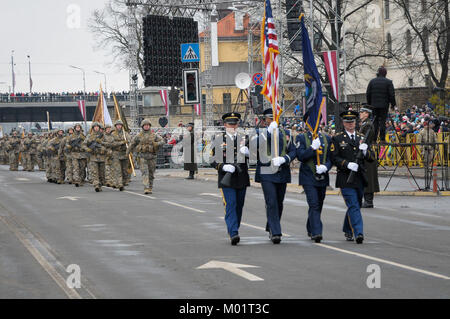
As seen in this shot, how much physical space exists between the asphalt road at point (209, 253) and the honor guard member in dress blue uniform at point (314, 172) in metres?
0.39

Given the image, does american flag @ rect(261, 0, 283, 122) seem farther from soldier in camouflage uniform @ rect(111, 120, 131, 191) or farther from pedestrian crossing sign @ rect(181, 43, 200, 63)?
pedestrian crossing sign @ rect(181, 43, 200, 63)

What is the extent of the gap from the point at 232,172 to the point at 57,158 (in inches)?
819

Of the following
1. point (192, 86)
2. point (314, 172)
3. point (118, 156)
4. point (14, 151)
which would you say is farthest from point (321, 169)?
point (14, 151)

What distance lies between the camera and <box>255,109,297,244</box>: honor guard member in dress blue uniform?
43.8 feet

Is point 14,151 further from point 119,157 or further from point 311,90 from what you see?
point 311,90

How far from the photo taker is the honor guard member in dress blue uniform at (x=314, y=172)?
13.4 meters

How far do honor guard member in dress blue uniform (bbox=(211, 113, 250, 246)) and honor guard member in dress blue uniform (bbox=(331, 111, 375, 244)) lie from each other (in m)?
1.44

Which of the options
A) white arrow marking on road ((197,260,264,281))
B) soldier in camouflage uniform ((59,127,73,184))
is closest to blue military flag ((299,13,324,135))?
white arrow marking on road ((197,260,264,281))

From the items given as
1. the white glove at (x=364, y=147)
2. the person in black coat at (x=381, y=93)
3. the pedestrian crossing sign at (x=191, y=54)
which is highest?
the pedestrian crossing sign at (x=191, y=54)

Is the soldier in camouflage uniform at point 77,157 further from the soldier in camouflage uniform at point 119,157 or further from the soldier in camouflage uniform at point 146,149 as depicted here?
the soldier in camouflage uniform at point 146,149

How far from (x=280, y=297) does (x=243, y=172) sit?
4629 mm

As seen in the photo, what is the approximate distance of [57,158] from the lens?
33.1 metres

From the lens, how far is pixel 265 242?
1377 cm

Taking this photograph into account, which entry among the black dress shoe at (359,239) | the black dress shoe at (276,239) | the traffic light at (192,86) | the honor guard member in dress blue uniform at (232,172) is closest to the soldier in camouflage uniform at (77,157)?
the traffic light at (192,86)
